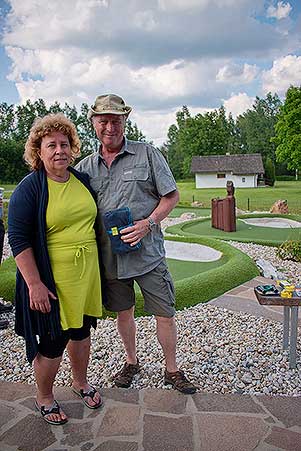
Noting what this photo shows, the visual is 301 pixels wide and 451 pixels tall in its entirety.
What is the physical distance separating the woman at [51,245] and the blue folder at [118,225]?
10cm

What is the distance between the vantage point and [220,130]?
51656 mm

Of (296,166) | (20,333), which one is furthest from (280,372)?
(296,166)

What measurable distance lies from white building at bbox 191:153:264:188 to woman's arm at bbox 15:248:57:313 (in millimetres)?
40416

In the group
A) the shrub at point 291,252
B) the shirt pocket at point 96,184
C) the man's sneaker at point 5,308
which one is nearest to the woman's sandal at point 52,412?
the shirt pocket at point 96,184

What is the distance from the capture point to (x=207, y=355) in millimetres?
3502

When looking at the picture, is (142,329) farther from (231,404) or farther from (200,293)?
(231,404)

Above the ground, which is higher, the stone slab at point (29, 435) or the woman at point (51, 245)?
the woman at point (51, 245)

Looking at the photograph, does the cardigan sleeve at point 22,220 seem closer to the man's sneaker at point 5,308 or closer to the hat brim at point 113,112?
the hat brim at point 113,112

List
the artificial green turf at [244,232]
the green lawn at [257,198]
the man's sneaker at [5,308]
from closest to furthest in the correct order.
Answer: the man's sneaker at [5,308] → the artificial green turf at [244,232] → the green lawn at [257,198]

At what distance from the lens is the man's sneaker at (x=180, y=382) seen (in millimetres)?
2908

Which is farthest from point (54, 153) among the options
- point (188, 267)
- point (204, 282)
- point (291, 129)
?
point (291, 129)

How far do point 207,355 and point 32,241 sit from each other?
1819 mm

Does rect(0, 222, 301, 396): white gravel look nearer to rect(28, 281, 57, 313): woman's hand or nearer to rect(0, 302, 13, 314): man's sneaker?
rect(0, 302, 13, 314): man's sneaker

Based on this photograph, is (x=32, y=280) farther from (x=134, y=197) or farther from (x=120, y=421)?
Result: (x=120, y=421)
